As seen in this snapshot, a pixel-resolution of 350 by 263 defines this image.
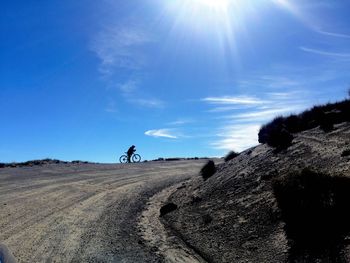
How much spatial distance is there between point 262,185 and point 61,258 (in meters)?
6.90

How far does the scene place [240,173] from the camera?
1770cm

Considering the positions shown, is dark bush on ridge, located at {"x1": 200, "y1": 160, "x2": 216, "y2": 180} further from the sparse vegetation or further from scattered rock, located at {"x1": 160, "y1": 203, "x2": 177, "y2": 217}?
scattered rock, located at {"x1": 160, "y1": 203, "x2": 177, "y2": 217}

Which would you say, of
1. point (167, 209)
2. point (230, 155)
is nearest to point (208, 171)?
point (230, 155)

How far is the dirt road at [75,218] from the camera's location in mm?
10727

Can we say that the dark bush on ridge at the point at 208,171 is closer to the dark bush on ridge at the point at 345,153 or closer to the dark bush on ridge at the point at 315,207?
the dark bush on ridge at the point at 345,153

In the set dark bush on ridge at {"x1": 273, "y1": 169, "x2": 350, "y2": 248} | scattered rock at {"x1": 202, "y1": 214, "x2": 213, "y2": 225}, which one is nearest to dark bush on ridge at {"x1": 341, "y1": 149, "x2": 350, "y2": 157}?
dark bush on ridge at {"x1": 273, "y1": 169, "x2": 350, "y2": 248}

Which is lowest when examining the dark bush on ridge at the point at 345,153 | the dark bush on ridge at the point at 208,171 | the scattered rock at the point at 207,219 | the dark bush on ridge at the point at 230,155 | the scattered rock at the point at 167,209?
the scattered rock at the point at 207,219

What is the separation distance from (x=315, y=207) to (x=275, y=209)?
170 centimetres

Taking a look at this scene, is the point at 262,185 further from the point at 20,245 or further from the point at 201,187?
the point at 20,245

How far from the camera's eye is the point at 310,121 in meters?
21.3

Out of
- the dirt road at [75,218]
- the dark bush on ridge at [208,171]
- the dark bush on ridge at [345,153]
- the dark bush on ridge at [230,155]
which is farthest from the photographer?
the dark bush on ridge at [230,155]

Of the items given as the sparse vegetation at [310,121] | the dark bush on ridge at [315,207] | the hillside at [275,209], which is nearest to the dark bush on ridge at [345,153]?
the hillside at [275,209]

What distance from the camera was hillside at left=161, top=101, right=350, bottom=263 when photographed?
9266 millimetres

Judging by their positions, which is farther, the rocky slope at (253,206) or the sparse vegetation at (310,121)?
the sparse vegetation at (310,121)
